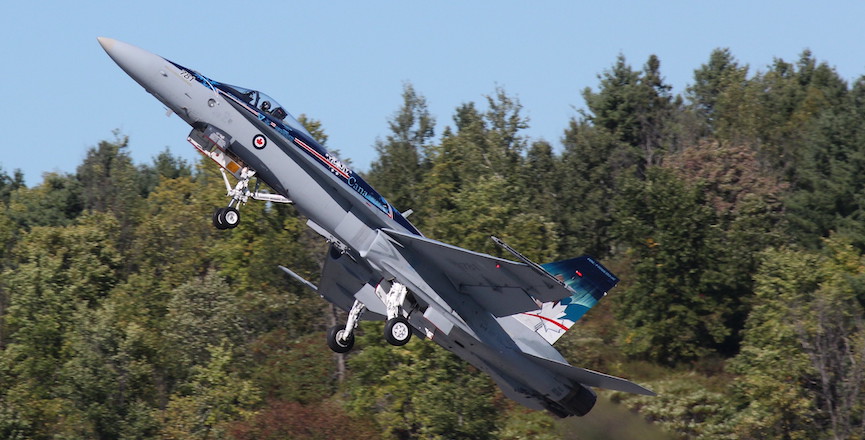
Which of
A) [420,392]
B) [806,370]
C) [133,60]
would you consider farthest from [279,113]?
[806,370]

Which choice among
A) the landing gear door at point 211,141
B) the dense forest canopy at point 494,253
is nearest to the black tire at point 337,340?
the landing gear door at point 211,141

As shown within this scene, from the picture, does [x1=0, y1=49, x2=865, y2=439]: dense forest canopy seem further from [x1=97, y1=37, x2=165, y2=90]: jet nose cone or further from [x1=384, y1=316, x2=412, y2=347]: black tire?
[x1=97, y1=37, x2=165, y2=90]: jet nose cone

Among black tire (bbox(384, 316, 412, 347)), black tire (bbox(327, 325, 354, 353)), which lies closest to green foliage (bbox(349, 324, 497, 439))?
black tire (bbox(327, 325, 354, 353))

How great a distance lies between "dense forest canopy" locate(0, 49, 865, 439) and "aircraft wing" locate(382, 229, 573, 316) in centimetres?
1394

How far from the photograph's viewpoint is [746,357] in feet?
147

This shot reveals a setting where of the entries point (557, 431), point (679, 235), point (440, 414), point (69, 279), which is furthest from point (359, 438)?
point (69, 279)

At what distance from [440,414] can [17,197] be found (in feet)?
168

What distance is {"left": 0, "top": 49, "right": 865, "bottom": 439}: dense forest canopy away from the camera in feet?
135

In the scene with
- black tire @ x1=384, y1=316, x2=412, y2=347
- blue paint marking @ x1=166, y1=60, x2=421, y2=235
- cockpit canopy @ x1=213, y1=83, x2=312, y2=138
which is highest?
cockpit canopy @ x1=213, y1=83, x2=312, y2=138

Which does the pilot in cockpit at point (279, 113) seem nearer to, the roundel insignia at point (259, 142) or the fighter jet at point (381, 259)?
the fighter jet at point (381, 259)

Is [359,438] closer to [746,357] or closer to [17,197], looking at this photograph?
[746,357]

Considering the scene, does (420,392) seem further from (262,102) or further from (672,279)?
(262,102)

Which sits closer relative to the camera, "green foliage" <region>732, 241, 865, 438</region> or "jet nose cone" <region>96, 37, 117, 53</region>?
"jet nose cone" <region>96, 37, 117, 53</region>

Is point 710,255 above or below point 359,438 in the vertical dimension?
above
